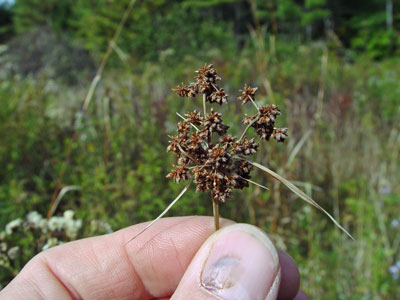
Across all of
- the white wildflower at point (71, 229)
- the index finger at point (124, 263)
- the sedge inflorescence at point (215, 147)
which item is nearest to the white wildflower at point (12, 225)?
the white wildflower at point (71, 229)

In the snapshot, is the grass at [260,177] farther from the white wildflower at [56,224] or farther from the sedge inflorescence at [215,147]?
the sedge inflorescence at [215,147]

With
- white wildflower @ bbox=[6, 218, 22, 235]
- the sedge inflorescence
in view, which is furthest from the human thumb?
white wildflower @ bbox=[6, 218, 22, 235]

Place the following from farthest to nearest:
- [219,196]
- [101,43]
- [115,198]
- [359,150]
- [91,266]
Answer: [101,43] < [359,150] < [115,198] < [91,266] < [219,196]

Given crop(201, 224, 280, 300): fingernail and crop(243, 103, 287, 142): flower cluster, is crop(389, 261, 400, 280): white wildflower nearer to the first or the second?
crop(201, 224, 280, 300): fingernail

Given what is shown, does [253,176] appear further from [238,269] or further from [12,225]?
[238,269]

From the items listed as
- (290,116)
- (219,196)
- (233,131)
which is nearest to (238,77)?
(290,116)

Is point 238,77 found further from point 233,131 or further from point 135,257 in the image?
point 135,257
